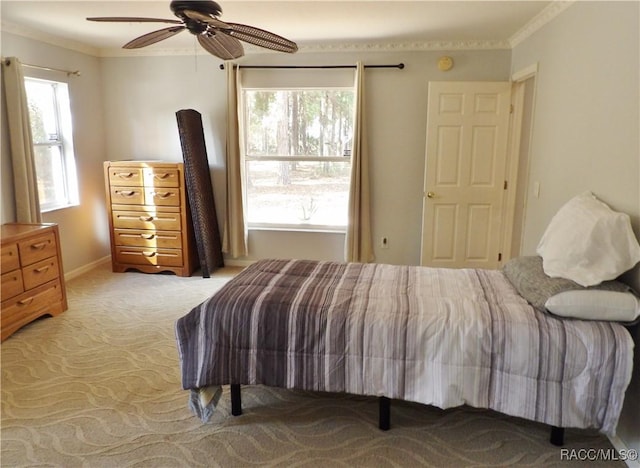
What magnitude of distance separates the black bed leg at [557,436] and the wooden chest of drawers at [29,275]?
3.52 meters

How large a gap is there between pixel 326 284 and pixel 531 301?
3.43ft

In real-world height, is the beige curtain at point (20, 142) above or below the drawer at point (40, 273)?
above

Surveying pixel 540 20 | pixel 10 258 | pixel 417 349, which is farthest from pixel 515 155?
pixel 10 258

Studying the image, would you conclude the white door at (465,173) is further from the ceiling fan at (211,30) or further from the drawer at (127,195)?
the drawer at (127,195)

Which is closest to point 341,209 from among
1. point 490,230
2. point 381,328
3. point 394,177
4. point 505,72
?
point 394,177

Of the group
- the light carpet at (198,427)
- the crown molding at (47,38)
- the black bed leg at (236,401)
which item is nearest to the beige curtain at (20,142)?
the crown molding at (47,38)

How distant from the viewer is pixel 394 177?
4699 mm

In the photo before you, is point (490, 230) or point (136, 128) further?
point (136, 128)

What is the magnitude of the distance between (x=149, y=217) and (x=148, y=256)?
0.43 m

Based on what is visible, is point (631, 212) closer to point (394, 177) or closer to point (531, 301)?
point (531, 301)

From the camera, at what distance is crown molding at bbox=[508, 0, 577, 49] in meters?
2.96

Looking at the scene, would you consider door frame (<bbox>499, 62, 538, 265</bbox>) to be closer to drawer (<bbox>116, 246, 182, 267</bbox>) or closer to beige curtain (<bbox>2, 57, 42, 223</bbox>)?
drawer (<bbox>116, 246, 182, 267</bbox>)

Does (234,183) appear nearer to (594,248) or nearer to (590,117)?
(590,117)

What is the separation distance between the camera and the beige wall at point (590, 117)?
6.82 ft
